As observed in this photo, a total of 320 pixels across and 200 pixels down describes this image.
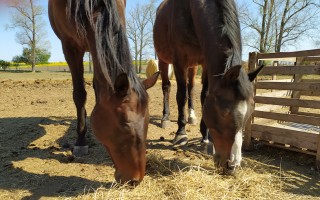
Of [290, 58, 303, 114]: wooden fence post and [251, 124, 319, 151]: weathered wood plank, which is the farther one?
[290, 58, 303, 114]: wooden fence post

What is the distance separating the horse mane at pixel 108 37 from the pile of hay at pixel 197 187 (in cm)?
91

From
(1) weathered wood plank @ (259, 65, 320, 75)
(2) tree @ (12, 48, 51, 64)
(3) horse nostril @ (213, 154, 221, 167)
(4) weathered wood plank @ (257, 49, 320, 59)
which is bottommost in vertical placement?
(3) horse nostril @ (213, 154, 221, 167)

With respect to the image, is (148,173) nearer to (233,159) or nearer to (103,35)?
(233,159)

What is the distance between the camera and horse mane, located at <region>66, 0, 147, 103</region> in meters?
2.28

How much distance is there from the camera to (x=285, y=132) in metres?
3.94

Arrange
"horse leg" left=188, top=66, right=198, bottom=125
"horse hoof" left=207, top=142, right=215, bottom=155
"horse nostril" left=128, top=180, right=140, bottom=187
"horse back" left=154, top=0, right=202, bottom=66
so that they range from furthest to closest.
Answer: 1. "horse leg" left=188, top=66, right=198, bottom=125
2. "horse back" left=154, top=0, right=202, bottom=66
3. "horse hoof" left=207, top=142, right=215, bottom=155
4. "horse nostril" left=128, top=180, right=140, bottom=187

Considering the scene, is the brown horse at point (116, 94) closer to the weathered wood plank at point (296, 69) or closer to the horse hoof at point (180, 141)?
the horse hoof at point (180, 141)

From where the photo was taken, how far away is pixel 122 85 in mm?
2141

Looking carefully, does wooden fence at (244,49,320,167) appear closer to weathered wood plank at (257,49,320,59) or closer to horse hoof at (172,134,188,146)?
weathered wood plank at (257,49,320,59)

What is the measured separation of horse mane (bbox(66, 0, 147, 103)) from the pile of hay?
0.91 m

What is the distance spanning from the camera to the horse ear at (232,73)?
2514mm

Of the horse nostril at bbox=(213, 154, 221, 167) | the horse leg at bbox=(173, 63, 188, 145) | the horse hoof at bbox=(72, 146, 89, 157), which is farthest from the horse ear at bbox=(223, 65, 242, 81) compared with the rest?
the horse hoof at bbox=(72, 146, 89, 157)

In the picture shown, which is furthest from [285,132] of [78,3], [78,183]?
[78,3]

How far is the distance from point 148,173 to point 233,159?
38.9 inches
